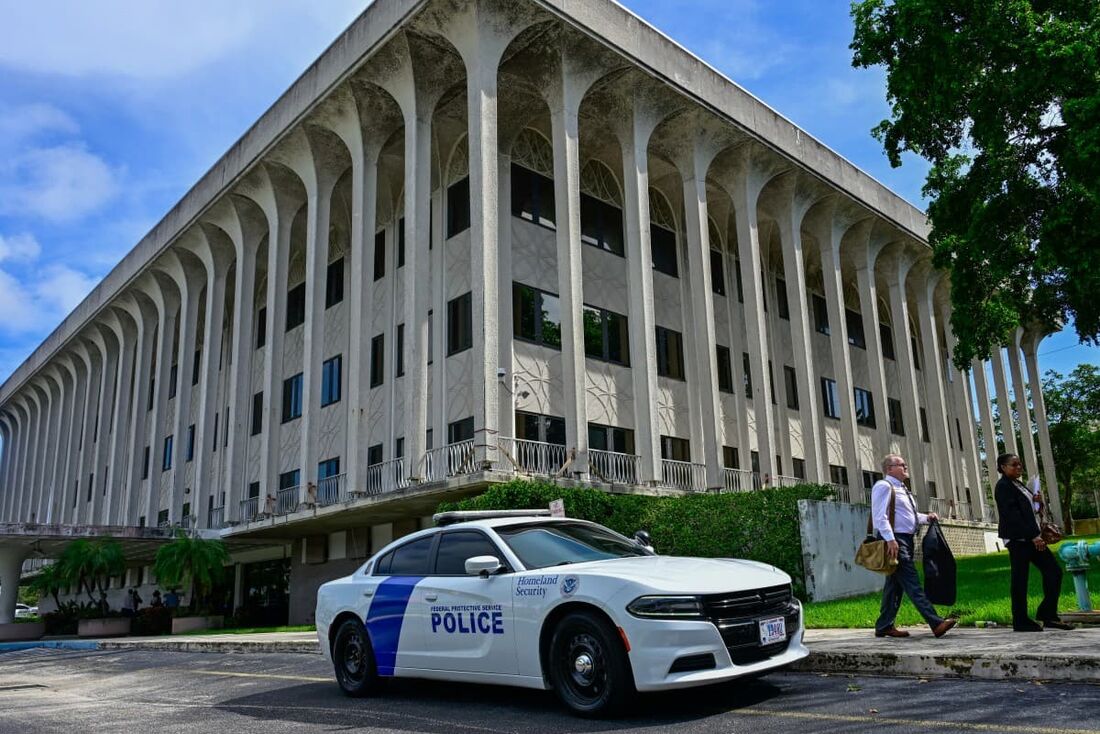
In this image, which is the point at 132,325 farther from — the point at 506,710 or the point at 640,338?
the point at 506,710

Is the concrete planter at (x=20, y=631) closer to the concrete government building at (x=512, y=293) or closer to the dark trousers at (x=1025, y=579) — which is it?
the concrete government building at (x=512, y=293)

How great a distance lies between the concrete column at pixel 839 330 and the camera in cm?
2792

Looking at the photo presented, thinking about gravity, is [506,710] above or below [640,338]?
below

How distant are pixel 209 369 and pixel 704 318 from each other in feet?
59.9

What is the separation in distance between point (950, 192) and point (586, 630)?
1533 centimetres

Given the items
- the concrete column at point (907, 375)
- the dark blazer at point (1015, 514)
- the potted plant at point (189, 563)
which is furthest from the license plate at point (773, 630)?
the concrete column at point (907, 375)

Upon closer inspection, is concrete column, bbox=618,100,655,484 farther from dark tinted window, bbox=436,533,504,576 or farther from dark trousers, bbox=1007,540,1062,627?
dark tinted window, bbox=436,533,504,576

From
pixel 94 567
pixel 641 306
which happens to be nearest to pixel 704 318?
pixel 641 306

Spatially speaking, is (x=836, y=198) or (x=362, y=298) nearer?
(x=362, y=298)

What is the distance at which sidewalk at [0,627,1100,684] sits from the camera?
627 centimetres

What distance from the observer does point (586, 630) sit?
20.0ft

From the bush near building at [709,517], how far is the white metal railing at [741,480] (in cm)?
837

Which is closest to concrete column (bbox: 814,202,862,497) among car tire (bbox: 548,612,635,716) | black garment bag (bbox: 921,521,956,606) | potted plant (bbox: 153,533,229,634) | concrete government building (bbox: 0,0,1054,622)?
concrete government building (bbox: 0,0,1054,622)

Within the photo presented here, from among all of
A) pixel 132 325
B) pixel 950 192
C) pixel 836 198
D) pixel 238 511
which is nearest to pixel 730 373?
pixel 836 198
